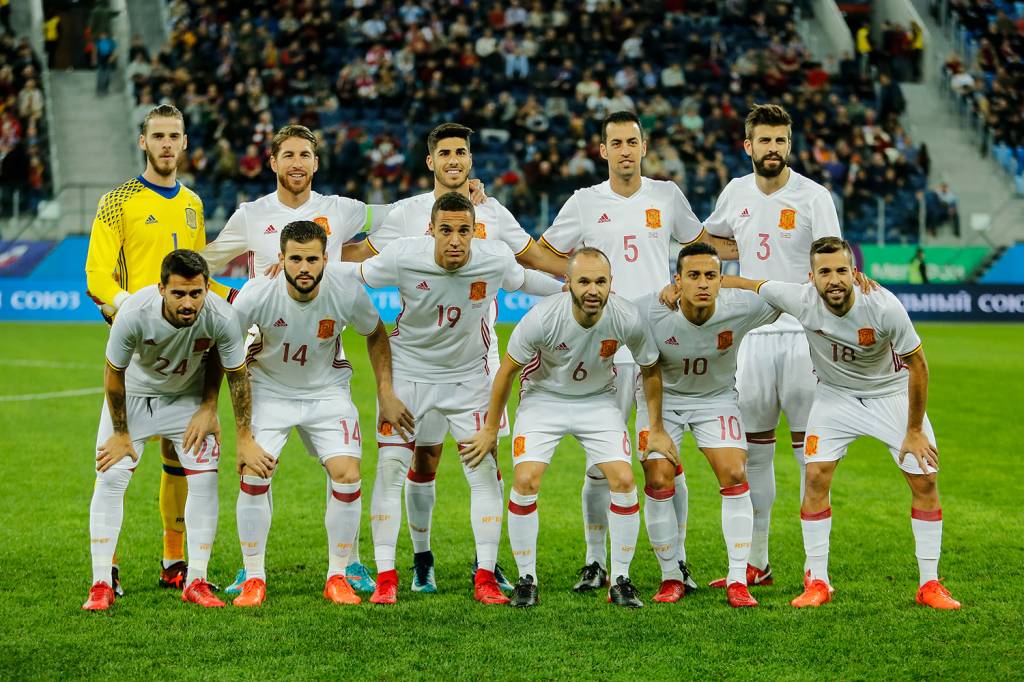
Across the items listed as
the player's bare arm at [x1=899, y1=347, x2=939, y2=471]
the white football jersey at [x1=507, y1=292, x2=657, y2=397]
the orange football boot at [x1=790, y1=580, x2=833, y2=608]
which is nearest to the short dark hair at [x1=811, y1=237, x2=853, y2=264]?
the player's bare arm at [x1=899, y1=347, x2=939, y2=471]

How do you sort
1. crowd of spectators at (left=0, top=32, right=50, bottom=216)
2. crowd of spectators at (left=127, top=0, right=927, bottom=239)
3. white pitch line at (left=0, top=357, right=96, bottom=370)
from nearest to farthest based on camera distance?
white pitch line at (left=0, top=357, right=96, bottom=370) → crowd of spectators at (left=0, top=32, right=50, bottom=216) → crowd of spectators at (left=127, top=0, right=927, bottom=239)

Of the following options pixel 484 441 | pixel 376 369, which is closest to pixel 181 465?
pixel 376 369

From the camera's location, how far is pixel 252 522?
604cm

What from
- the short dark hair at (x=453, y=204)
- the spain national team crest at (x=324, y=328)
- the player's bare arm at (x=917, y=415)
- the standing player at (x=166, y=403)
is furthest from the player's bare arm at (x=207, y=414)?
the player's bare arm at (x=917, y=415)

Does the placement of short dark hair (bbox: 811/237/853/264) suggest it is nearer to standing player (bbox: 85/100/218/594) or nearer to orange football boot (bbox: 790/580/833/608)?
orange football boot (bbox: 790/580/833/608)

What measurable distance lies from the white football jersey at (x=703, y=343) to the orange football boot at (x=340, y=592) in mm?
1957

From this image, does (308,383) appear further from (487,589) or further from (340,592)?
(487,589)

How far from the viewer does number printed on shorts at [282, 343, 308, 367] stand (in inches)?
244

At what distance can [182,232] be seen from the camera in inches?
261

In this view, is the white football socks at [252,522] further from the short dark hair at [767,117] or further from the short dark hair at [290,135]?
the short dark hair at [767,117]

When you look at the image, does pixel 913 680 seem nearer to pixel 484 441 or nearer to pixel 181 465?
pixel 484 441

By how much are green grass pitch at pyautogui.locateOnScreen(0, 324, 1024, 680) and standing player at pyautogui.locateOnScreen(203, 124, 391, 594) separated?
0.83 m

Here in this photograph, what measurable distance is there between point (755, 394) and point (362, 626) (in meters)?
2.53

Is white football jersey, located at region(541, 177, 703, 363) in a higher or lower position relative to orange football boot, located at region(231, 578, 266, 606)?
higher
